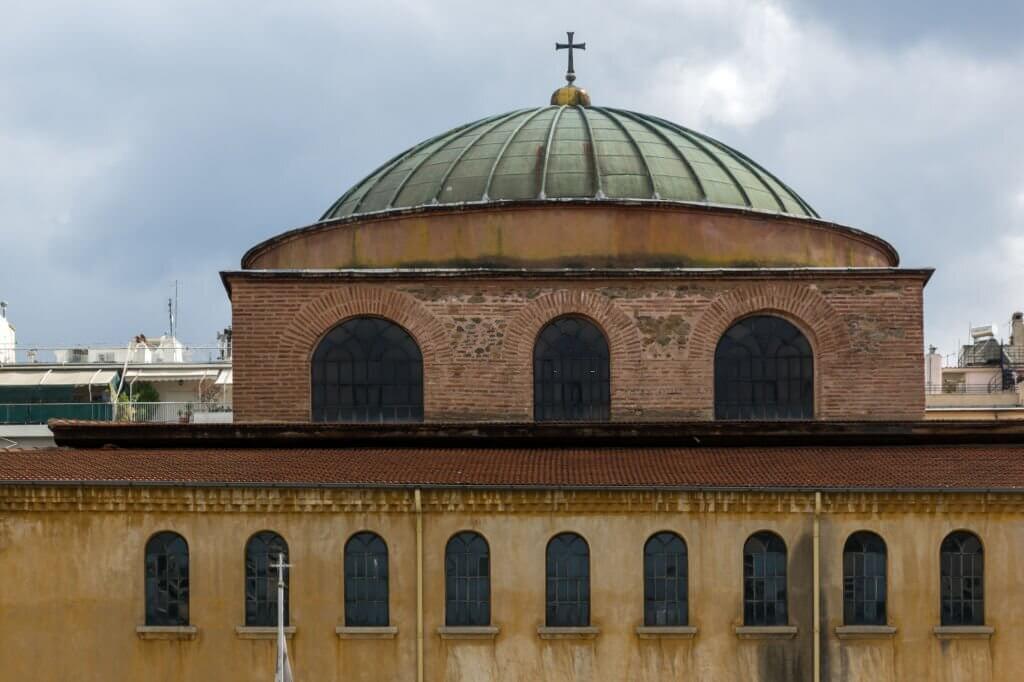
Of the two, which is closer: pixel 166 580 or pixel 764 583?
pixel 764 583

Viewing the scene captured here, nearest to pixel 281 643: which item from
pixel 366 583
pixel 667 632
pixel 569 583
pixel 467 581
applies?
pixel 366 583

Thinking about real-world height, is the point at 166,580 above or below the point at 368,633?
above

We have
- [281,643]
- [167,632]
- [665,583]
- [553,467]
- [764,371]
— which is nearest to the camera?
[281,643]

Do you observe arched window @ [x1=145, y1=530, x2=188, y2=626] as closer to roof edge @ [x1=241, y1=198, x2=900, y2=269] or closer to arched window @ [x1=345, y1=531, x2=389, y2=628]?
arched window @ [x1=345, y1=531, x2=389, y2=628]

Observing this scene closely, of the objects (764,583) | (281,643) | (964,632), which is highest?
(764,583)

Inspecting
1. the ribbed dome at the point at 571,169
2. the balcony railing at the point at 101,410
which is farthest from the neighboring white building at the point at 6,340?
the ribbed dome at the point at 571,169

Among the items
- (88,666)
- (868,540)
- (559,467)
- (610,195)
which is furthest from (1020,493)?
(88,666)

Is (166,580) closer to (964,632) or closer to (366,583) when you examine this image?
(366,583)

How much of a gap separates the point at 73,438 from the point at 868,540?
13.2 metres

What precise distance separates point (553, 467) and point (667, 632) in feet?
10.2

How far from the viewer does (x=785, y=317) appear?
99.9 ft

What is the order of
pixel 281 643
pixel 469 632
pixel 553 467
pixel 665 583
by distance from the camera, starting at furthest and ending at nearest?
pixel 553 467 → pixel 665 583 → pixel 469 632 → pixel 281 643

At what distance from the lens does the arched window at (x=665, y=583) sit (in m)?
24.7

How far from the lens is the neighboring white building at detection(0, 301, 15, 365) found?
69781 millimetres
